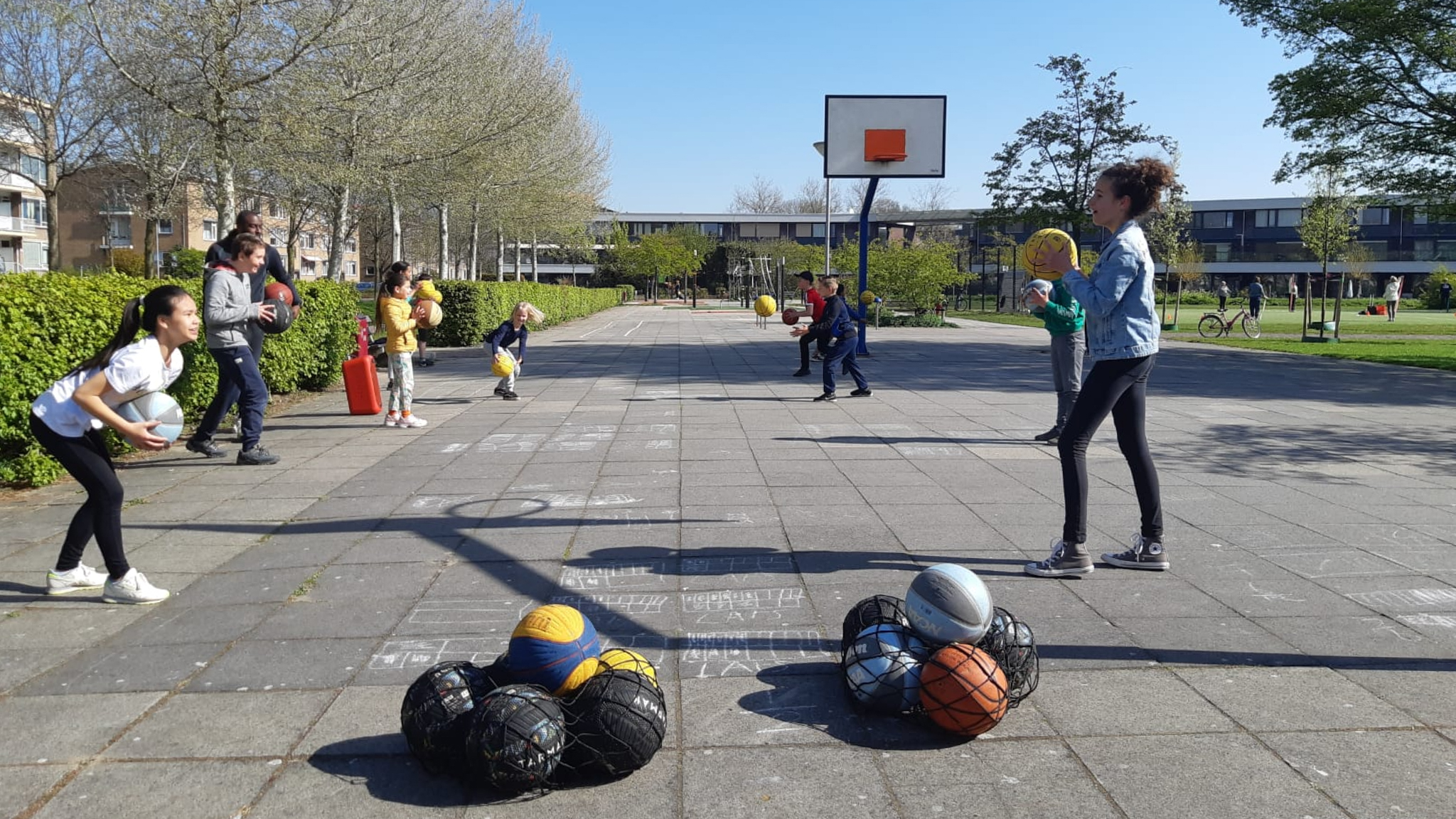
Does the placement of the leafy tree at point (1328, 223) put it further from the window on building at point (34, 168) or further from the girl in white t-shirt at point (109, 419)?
the window on building at point (34, 168)

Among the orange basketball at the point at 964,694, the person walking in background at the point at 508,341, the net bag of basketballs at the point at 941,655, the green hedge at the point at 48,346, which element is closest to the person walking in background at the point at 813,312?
the person walking in background at the point at 508,341

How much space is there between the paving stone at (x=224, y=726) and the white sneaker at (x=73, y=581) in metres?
1.56

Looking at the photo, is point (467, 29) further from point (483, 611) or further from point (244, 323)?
point (483, 611)

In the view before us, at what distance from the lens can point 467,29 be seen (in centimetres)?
2281

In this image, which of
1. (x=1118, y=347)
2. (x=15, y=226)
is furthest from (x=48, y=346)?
(x=15, y=226)

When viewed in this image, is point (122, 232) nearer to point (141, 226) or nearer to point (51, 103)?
point (141, 226)

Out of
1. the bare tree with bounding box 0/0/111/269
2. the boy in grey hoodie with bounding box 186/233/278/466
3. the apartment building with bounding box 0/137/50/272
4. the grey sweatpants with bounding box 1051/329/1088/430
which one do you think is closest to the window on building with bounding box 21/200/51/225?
the apartment building with bounding box 0/137/50/272

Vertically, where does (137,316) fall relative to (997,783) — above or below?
above

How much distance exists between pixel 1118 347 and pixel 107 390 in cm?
463

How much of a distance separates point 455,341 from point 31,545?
17498mm

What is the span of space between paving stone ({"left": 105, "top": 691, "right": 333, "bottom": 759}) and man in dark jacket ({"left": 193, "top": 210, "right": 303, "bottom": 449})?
4994 millimetres

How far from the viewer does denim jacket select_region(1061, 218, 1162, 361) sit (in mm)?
4766

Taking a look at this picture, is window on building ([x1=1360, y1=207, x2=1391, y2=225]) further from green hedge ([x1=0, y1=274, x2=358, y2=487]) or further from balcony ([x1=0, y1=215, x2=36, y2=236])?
balcony ([x1=0, y1=215, x2=36, y2=236])

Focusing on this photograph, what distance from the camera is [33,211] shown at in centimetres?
6450
